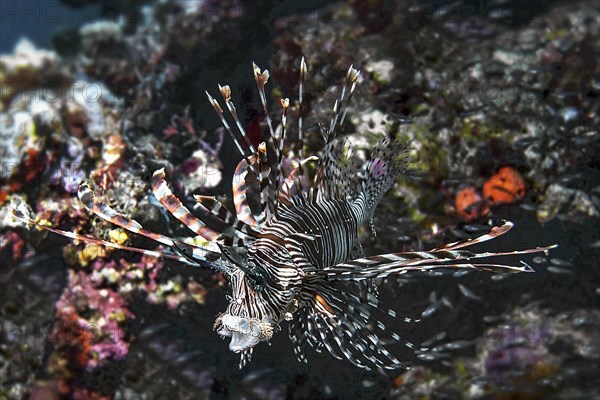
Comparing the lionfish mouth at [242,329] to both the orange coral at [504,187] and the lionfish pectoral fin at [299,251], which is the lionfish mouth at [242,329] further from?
the orange coral at [504,187]

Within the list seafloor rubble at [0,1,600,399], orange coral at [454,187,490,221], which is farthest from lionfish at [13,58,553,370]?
orange coral at [454,187,490,221]

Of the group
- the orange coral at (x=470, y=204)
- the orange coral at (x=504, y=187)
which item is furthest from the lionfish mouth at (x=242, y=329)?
the orange coral at (x=504, y=187)

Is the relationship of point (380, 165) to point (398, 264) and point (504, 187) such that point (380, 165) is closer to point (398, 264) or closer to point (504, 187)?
point (398, 264)

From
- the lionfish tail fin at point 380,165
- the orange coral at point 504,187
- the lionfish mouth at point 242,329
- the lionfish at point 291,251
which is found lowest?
the lionfish mouth at point 242,329

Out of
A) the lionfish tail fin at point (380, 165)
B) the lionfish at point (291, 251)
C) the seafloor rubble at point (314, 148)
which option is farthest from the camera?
the seafloor rubble at point (314, 148)

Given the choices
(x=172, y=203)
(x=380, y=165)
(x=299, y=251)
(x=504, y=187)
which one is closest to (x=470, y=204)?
(x=504, y=187)

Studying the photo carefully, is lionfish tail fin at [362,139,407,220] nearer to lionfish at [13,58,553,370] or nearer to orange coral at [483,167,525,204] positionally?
lionfish at [13,58,553,370]

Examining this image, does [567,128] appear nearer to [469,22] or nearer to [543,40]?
[543,40]
